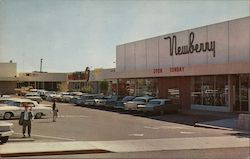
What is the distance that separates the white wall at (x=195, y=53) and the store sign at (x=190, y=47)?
10.6 inches

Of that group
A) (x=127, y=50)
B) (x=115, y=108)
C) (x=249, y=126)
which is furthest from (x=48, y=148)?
(x=127, y=50)

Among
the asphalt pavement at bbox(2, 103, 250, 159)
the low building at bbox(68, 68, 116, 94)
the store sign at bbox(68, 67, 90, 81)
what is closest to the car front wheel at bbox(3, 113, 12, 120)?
the asphalt pavement at bbox(2, 103, 250, 159)

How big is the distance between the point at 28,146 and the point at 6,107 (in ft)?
50.1

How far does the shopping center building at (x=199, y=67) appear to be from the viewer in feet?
106

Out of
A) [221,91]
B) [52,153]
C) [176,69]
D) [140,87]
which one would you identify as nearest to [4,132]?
[52,153]

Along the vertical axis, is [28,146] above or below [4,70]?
below

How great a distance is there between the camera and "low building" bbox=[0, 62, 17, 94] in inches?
3546

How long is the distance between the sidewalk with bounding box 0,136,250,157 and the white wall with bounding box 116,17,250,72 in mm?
15094

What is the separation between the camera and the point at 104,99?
46.2m

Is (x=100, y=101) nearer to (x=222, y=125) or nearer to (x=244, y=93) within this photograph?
(x=244, y=93)

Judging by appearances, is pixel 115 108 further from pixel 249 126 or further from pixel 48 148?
pixel 48 148

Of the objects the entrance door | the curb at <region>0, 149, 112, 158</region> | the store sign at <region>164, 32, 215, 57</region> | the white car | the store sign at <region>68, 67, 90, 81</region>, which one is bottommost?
the curb at <region>0, 149, 112, 158</region>

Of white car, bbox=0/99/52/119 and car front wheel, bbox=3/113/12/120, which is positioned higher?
white car, bbox=0/99/52/119

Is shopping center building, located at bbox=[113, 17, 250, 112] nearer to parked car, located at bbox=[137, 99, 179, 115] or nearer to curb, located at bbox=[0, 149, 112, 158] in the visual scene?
parked car, located at bbox=[137, 99, 179, 115]
